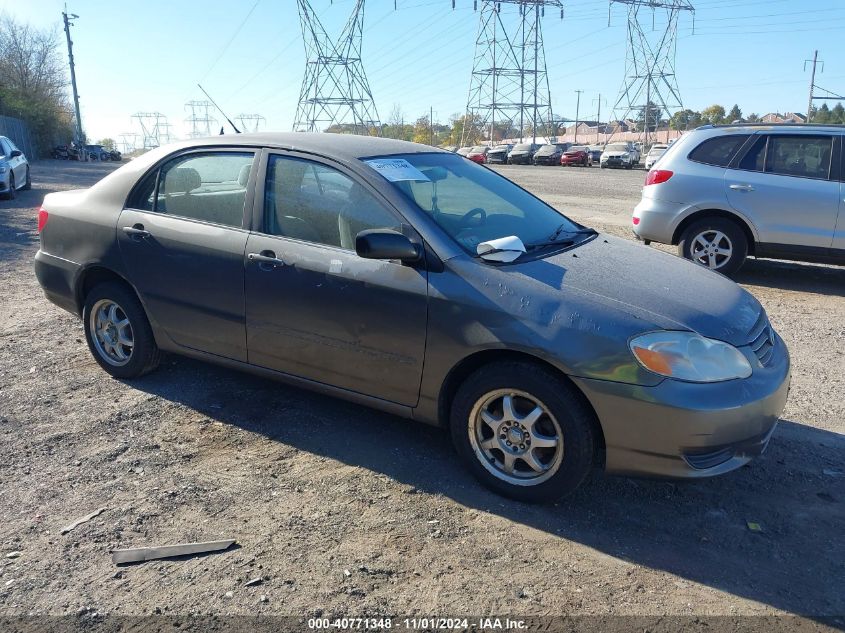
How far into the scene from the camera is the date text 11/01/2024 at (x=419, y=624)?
2553mm

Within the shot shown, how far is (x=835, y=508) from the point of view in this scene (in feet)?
11.1

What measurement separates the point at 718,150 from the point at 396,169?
5603 mm

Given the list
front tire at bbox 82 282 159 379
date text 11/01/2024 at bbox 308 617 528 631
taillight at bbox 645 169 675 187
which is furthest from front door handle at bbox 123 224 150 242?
taillight at bbox 645 169 675 187

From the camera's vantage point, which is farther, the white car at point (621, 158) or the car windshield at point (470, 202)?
the white car at point (621, 158)

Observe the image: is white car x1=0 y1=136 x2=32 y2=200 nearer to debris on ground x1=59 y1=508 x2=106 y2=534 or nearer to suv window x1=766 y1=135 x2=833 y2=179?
Answer: debris on ground x1=59 y1=508 x2=106 y2=534

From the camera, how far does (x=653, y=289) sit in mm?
3416

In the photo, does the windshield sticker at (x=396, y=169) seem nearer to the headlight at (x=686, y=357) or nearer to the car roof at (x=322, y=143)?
the car roof at (x=322, y=143)

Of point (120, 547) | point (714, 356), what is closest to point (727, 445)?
point (714, 356)

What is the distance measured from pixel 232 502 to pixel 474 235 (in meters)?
1.83

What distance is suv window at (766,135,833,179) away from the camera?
7594 millimetres

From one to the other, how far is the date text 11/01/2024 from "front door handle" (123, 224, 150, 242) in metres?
2.82

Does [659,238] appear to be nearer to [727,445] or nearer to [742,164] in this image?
[742,164]

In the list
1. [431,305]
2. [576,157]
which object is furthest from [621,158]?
A: [431,305]

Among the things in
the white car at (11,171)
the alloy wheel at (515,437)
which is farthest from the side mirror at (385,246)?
the white car at (11,171)
